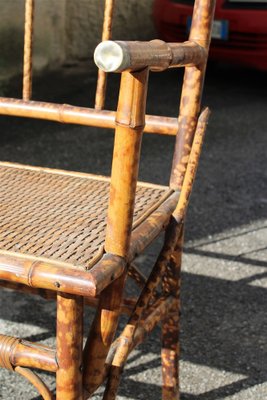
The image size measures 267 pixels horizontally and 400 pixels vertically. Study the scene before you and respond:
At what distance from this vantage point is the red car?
13.8 feet

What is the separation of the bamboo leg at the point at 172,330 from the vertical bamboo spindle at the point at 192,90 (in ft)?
0.43

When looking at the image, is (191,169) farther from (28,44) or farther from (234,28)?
(234,28)

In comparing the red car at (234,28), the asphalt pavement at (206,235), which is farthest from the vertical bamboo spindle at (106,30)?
the red car at (234,28)

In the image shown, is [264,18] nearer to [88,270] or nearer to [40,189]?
[40,189]

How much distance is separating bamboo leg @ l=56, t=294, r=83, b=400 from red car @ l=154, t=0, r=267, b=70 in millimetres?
3550

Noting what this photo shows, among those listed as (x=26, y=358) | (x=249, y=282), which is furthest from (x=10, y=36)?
(x=26, y=358)

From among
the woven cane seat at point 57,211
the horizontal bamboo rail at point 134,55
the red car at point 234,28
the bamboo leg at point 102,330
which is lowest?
the red car at point 234,28

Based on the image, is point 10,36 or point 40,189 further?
point 10,36

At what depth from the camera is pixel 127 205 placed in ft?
2.93

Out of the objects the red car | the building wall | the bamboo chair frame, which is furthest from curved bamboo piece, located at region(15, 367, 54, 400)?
the red car

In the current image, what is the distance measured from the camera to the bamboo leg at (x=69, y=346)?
0.90 m

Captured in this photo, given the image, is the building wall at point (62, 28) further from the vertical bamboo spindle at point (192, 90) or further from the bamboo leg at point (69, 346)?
the bamboo leg at point (69, 346)

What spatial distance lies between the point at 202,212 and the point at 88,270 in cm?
177

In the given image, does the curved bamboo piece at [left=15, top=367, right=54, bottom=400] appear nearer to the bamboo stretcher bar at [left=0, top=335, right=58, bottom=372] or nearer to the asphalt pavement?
the bamboo stretcher bar at [left=0, top=335, right=58, bottom=372]
